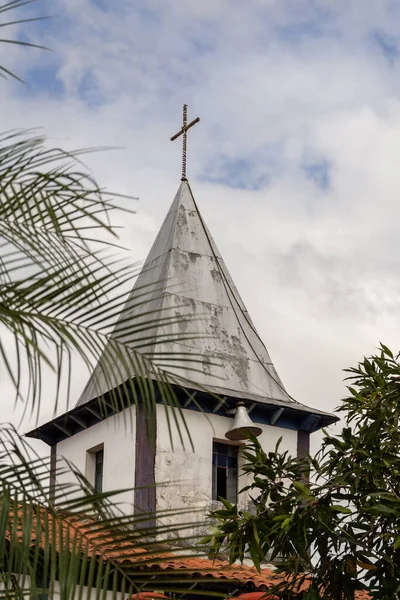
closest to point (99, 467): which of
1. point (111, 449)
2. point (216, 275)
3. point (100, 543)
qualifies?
point (111, 449)

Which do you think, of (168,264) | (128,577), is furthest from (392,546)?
(168,264)

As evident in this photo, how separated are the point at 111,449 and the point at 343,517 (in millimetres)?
9864

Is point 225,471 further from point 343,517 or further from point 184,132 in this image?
point 343,517

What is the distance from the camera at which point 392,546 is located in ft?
29.1

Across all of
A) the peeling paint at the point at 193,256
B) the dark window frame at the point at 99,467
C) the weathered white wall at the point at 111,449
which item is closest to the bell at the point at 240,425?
the weathered white wall at the point at 111,449

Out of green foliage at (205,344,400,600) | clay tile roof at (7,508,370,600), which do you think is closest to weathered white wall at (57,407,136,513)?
green foliage at (205,344,400,600)

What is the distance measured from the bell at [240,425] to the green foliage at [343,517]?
810 centimetres

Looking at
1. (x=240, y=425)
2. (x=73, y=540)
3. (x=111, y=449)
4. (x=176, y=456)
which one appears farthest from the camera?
(x=111, y=449)

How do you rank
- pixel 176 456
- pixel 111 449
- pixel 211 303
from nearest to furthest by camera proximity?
pixel 176 456
pixel 111 449
pixel 211 303

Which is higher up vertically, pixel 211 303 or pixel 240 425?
pixel 211 303

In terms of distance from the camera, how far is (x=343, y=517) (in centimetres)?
920

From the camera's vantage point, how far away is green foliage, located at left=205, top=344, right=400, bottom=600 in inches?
348

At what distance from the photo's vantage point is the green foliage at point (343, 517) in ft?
29.0

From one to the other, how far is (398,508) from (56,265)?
5481 millimetres
